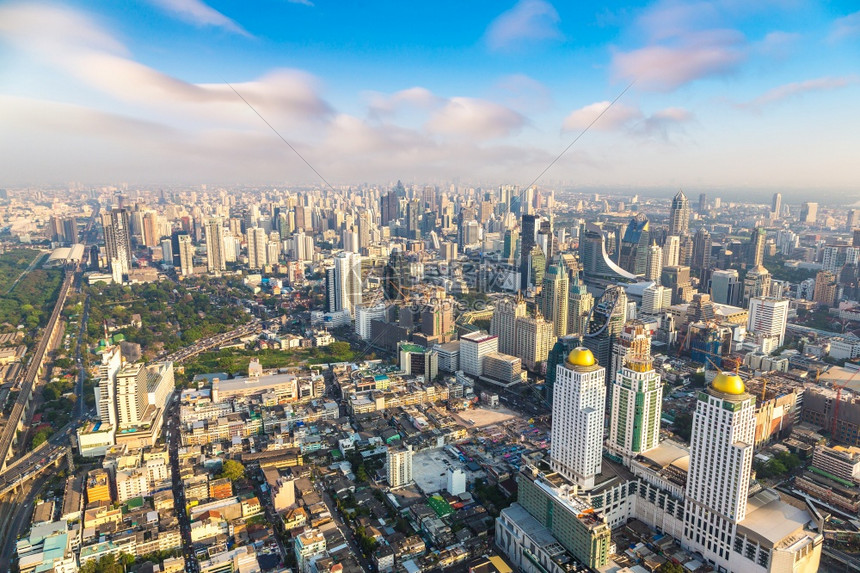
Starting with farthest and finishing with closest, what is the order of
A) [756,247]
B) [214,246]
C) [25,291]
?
[214,246]
[756,247]
[25,291]

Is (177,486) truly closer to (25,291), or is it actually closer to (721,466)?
(721,466)

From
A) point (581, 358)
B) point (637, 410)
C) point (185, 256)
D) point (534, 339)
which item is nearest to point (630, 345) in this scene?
point (637, 410)

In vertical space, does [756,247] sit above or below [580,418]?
above

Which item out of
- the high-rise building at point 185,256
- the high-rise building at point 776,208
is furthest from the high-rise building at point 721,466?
the high-rise building at point 776,208

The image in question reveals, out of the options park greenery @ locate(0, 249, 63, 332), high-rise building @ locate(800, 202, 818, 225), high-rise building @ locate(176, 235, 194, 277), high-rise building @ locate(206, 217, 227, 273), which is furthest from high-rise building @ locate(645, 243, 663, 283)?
park greenery @ locate(0, 249, 63, 332)

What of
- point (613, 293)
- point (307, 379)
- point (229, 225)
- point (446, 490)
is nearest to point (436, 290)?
point (307, 379)

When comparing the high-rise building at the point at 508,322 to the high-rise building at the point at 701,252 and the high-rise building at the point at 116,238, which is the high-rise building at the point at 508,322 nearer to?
the high-rise building at the point at 701,252
